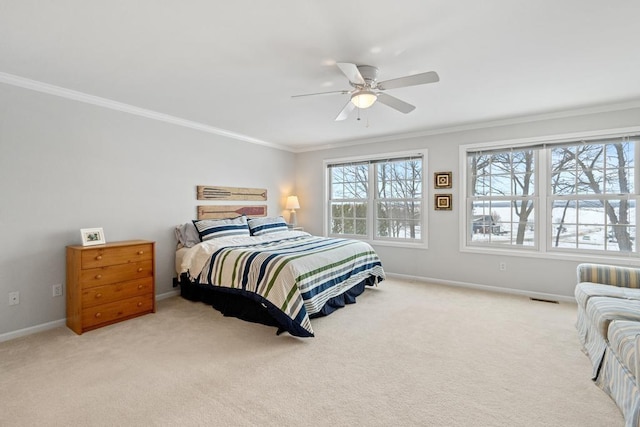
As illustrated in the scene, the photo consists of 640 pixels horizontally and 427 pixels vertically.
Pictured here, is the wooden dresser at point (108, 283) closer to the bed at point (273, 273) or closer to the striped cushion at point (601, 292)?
the bed at point (273, 273)

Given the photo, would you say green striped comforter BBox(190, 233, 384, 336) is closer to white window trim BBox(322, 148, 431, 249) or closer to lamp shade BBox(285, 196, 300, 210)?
white window trim BBox(322, 148, 431, 249)

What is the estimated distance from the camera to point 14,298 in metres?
2.80

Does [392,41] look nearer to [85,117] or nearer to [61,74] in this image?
[61,74]

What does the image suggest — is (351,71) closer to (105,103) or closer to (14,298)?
(105,103)

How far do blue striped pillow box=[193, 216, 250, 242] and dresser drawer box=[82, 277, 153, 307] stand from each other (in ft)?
2.89

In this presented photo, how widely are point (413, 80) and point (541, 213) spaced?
299cm

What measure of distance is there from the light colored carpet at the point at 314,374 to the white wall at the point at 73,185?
660 millimetres

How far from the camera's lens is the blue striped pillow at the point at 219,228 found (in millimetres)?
4016

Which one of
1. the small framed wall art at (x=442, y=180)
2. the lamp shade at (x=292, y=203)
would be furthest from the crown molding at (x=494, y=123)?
the lamp shade at (x=292, y=203)

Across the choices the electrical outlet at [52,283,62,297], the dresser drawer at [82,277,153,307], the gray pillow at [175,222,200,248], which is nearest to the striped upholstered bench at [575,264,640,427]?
the dresser drawer at [82,277,153,307]

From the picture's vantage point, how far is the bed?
279cm

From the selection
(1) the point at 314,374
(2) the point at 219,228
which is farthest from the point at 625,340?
(2) the point at 219,228

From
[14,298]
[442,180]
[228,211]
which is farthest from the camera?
[228,211]

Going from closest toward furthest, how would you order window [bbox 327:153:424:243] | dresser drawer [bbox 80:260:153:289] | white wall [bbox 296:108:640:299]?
1. dresser drawer [bbox 80:260:153:289]
2. white wall [bbox 296:108:640:299]
3. window [bbox 327:153:424:243]
